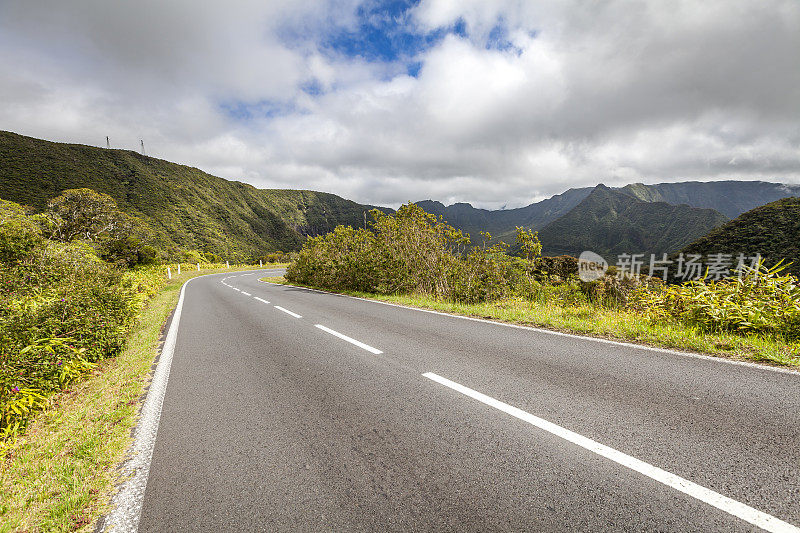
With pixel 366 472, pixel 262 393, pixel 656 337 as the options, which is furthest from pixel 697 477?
pixel 262 393

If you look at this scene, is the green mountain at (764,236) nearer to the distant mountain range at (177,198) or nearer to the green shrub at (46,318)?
the distant mountain range at (177,198)

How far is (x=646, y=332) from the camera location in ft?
16.6

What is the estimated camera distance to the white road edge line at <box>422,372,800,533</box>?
1.60 meters

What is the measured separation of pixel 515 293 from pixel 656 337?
5468 mm

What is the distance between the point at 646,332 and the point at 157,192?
99.4 meters

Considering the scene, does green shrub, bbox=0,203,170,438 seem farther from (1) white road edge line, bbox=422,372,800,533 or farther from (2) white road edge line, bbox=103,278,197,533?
(1) white road edge line, bbox=422,372,800,533

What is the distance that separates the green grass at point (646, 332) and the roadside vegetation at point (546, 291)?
0.05 ft

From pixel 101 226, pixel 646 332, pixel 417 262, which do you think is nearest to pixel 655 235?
pixel 417 262

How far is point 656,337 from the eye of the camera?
488cm

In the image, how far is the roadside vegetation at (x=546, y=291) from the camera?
15.3 ft

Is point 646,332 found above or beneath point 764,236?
beneath

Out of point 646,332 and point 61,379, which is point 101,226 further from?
point 646,332

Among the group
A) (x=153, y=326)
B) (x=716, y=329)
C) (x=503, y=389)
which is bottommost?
(x=153, y=326)

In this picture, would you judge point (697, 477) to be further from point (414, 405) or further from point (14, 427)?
point (14, 427)
